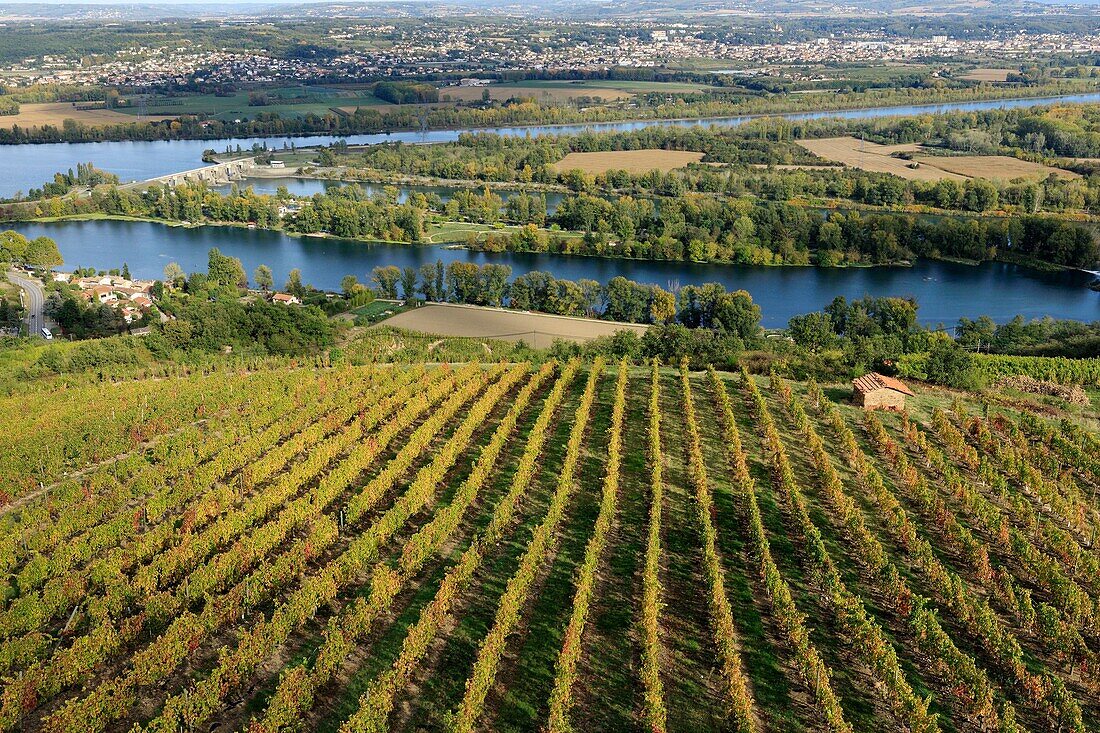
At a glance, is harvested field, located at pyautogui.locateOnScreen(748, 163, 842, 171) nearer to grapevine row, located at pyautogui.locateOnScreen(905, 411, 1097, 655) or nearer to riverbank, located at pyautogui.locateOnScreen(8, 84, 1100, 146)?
riverbank, located at pyautogui.locateOnScreen(8, 84, 1100, 146)

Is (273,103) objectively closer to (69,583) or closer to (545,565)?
(69,583)

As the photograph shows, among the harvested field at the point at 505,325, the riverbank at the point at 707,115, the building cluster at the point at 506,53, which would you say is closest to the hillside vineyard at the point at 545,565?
the harvested field at the point at 505,325

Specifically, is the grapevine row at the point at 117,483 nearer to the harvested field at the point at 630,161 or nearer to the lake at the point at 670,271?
the lake at the point at 670,271

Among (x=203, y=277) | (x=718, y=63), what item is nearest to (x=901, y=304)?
(x=203, y=277)

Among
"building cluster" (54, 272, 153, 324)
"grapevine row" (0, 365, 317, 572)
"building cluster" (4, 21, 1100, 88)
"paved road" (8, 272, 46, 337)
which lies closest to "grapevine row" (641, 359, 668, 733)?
"grapevine row" (0, 365, 317, 572)

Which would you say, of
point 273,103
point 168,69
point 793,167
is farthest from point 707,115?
point 168,69
